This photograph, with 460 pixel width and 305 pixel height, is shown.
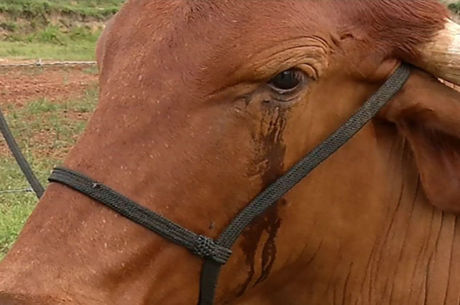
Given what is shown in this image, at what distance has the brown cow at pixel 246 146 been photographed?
238 centimetres

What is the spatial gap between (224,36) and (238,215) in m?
0.55

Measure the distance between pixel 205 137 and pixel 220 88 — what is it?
15 centimetres

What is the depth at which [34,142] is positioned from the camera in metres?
15.1

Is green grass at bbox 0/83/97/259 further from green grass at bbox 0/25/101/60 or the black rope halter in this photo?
green grass at bbox 0/25/101/60

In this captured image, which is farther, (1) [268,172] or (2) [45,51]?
(2) [45,51]

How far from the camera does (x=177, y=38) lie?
2.49 m

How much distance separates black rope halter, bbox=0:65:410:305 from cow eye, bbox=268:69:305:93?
0.23 metres

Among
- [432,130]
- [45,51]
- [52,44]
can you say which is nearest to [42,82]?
[45,51]

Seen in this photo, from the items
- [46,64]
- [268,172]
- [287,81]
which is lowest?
[46,64]

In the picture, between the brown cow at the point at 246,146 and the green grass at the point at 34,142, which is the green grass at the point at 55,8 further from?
the brown cow at the point at 246,146

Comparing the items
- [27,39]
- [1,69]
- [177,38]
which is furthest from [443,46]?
[27,39]

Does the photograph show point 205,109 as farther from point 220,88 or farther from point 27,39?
point 27,39

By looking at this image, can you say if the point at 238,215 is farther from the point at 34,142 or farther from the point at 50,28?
Result: the point at 50,28

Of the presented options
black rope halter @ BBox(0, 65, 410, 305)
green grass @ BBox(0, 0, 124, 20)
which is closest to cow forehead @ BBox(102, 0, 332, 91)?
black rope halter @ BBox(0, 65, 410, 305)
